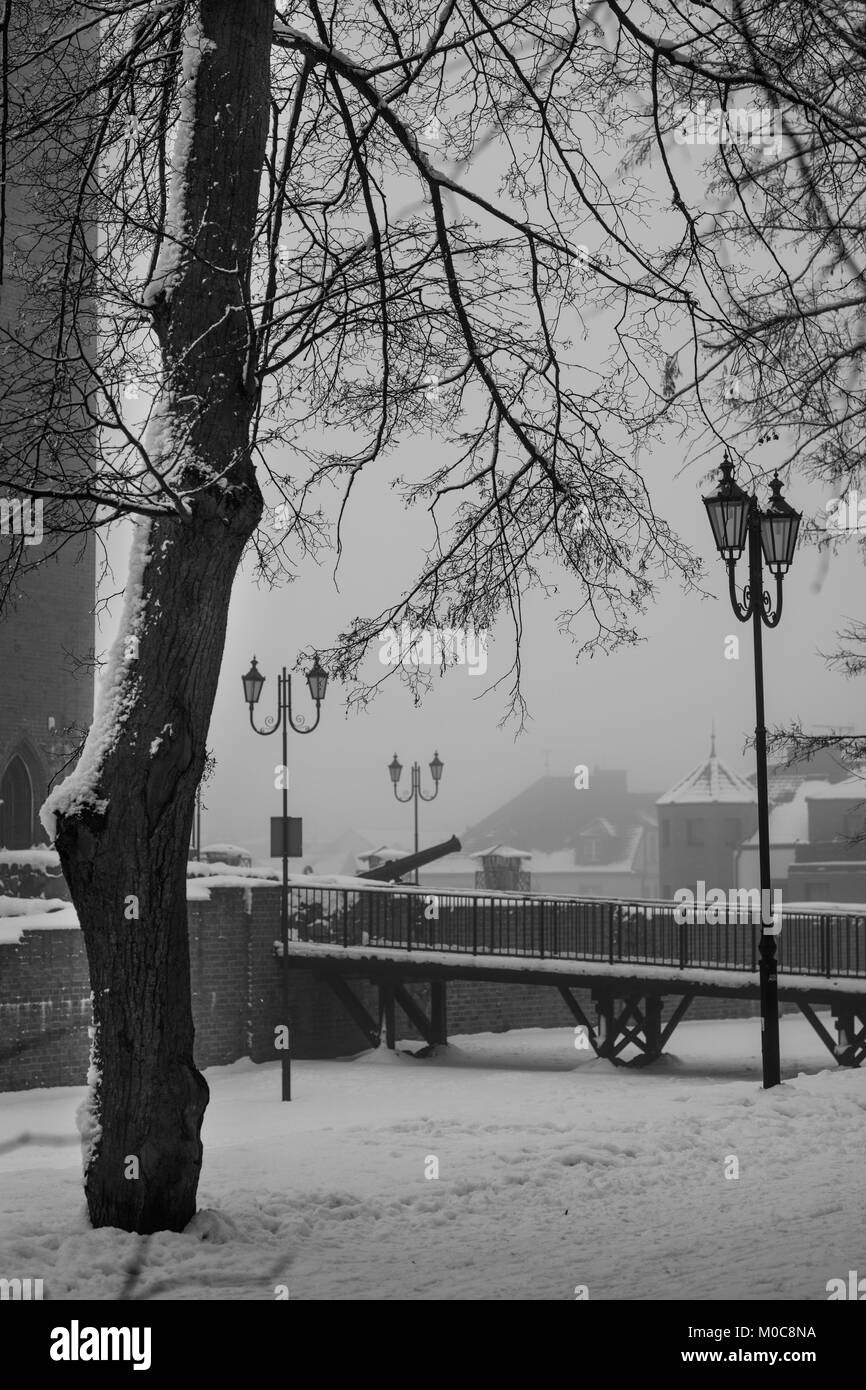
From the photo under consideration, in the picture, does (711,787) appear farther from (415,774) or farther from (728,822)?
(415,774)

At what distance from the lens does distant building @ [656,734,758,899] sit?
77.4 metres

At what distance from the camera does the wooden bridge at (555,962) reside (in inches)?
792

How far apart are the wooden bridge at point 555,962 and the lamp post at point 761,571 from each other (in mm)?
6623

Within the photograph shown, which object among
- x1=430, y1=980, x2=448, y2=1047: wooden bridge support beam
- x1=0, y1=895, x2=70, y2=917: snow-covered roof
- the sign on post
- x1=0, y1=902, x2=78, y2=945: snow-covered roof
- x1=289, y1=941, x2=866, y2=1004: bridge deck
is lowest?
x1=430, y1=980, x2=448, y2=1047: wooden bridge support beam

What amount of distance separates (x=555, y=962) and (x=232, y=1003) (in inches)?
195

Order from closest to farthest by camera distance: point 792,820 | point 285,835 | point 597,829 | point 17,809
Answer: point 285,835, point 17,809, point 792,820, point 597,829

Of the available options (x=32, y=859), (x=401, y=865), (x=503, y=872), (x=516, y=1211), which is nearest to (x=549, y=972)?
(x=401, y=865)

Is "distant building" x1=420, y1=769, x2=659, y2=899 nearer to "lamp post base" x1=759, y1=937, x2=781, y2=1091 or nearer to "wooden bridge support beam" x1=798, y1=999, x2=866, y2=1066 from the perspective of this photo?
"wooden bridge support beam" x1=798, y1=999, x2=866, y2=1066

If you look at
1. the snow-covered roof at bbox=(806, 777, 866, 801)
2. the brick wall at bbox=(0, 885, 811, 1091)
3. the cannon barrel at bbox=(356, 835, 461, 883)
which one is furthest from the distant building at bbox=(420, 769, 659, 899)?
the brick wall at bbox=(0, 885, 811, 1091)

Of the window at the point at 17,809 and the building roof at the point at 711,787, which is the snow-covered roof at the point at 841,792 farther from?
the window at the point at 17,809

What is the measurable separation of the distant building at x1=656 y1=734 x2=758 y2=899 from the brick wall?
46.9 m

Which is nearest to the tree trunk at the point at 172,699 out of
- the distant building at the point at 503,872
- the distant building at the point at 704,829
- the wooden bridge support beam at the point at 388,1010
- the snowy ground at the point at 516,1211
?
the snowy ground at the point at 516,1211

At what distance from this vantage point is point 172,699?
7.55m
